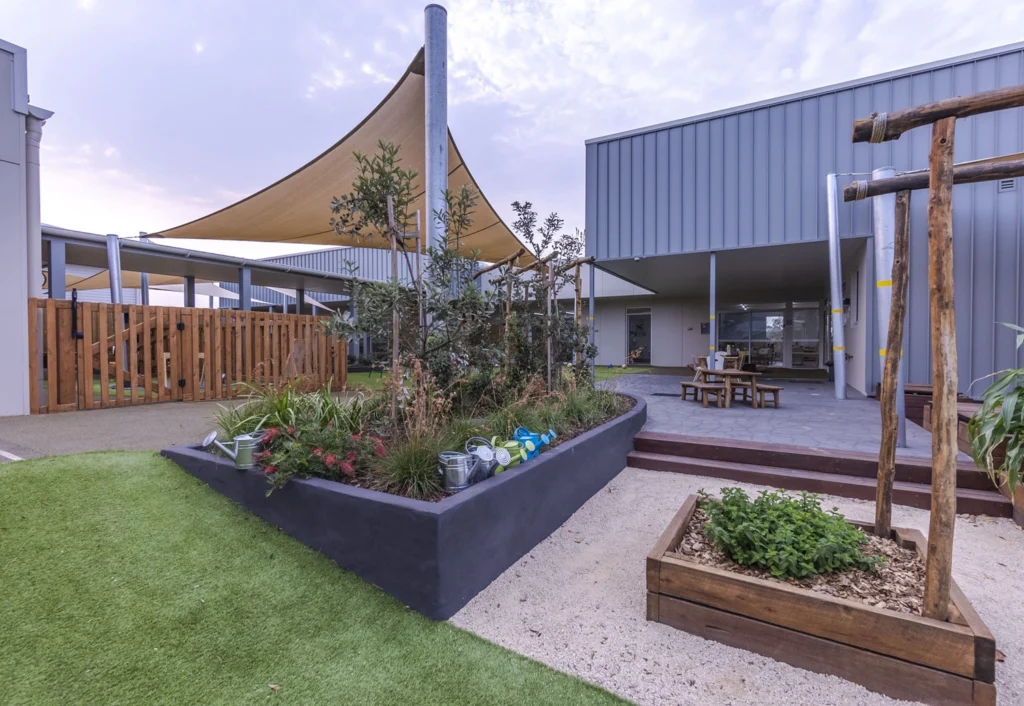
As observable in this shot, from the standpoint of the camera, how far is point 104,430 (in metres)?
4.33

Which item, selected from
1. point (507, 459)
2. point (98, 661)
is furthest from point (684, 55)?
point (98, 661)

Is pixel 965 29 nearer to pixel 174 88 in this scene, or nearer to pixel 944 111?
pixel 944 111

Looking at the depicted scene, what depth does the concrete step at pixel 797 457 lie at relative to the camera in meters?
3.06

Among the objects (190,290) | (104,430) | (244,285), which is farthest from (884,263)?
(190,290)

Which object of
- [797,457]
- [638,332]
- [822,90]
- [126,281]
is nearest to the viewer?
[797,457]

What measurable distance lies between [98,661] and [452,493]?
1354mm

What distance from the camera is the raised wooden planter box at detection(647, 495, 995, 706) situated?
135cm

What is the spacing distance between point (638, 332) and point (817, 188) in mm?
8715

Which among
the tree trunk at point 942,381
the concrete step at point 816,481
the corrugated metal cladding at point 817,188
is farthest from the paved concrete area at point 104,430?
the corrugated metal cladding at point 817,188

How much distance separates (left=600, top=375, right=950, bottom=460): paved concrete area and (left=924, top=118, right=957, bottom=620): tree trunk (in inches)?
96.1

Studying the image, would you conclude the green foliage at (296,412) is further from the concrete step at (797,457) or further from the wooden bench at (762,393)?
the wooden bench at (762,393)

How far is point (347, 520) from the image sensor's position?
2.08m

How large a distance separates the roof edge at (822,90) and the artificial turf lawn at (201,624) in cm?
794

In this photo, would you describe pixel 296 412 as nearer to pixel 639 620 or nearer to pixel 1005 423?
pixel 639 620
